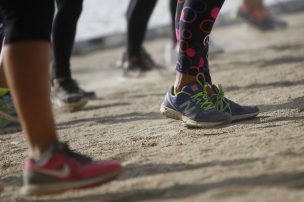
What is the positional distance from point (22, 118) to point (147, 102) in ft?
6.00

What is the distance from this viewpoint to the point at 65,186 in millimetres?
1914

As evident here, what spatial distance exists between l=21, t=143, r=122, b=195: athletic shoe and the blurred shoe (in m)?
4.83

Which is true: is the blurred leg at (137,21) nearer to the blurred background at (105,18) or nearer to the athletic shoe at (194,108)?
the athletic shoe at (194,108)

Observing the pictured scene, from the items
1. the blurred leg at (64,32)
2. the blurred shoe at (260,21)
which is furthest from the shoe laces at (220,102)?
the blurred shoe at (260,21)

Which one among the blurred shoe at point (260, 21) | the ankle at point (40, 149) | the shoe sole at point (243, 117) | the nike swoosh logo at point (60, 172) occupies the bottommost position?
the blurred shoe at point (260, 21)

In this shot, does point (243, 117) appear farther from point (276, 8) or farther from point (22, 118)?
point (276, 8)

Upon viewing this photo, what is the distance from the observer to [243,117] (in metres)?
2.68

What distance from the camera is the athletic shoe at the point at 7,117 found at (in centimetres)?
328

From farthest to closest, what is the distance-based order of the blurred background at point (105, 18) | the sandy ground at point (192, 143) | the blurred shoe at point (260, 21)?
1. the blurred background at point (105, 18)
2. the blurred shoe at point (260, 21)
3. the sandy ground at point (192, 143)

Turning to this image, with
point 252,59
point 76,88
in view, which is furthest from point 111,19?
point 76,88

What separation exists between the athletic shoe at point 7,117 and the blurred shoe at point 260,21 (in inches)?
148

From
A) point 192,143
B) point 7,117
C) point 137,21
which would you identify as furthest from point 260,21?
point 192,143

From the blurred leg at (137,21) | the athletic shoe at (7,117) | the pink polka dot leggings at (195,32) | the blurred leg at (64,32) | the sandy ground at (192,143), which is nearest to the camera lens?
the sandy ground at (192,143)

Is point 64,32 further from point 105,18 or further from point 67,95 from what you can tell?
point 105,18
